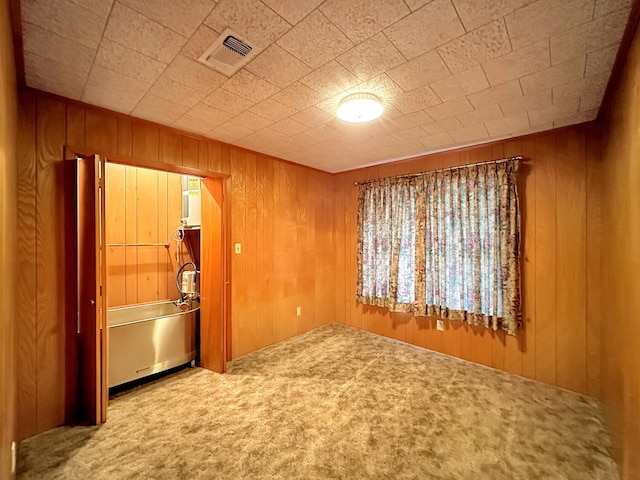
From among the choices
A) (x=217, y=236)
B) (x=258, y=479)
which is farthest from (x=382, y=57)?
(x=258, y=479)

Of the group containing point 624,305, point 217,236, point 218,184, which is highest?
point 218,184

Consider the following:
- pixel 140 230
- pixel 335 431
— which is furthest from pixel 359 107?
pixel 140 230

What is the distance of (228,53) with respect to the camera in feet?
5.10

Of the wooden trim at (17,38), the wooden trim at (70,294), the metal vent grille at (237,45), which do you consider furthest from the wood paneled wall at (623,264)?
the wooden trim at (70,294)

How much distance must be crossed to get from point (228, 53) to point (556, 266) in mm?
3261

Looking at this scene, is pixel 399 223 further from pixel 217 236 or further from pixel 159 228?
pixel 159 228

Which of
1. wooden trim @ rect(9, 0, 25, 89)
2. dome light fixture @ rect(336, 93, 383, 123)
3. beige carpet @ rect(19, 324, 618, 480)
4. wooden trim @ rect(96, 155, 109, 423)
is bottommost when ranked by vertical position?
beige carpet @ rect(19, 324, 618, 480)

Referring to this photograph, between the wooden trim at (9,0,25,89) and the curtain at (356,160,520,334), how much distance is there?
11.4ft

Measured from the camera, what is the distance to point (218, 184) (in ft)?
9.84

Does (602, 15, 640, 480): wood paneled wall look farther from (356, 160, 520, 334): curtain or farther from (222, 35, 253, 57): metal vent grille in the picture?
(222, 35, 253, 57): metal vent grille

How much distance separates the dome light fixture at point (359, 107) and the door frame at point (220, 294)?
157cm

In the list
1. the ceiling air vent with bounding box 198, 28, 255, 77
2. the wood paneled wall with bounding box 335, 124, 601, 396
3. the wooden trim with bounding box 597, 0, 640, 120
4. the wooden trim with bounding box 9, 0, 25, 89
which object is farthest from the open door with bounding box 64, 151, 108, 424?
the wood paneled wall with bounding box 335, 124, 601, 396

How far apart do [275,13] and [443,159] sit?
2.70m

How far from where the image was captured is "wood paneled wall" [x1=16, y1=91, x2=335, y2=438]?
1.95 m
